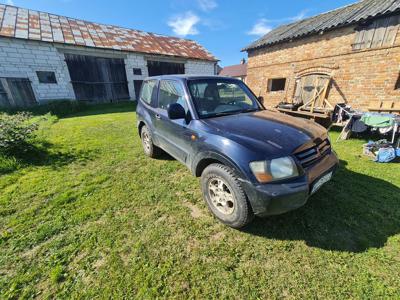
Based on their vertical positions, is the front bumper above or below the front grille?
below

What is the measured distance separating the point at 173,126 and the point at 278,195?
199 centimetres

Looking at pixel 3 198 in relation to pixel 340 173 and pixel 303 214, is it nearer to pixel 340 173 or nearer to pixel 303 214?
pixel 303 214

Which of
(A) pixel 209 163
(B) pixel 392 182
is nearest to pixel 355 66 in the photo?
(B) pixel 392 182

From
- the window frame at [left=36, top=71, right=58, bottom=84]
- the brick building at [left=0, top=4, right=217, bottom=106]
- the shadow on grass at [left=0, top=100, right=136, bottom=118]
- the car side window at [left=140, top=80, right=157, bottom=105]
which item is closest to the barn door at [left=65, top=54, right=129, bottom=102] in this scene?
the brick building at [left=0, top=4, right=217, bottom=106]

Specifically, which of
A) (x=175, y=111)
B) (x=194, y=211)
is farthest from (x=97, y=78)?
(x=194, y=211)

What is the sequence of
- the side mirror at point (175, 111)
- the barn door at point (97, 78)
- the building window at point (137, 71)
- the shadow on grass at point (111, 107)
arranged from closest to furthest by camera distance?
the side mirror at point (175, 111) → the shadow on grass at point (111, 107) → the barn door at point (97, 78) → the building window at point (137, 71)

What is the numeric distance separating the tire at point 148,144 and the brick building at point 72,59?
11.4 meters

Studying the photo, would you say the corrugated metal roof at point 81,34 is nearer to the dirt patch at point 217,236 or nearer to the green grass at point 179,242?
the green grass at point 179,242

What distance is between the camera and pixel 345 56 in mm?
7520

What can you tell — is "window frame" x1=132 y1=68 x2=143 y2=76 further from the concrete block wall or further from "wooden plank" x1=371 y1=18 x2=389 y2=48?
"wooden plank" x1=371 y1=18 x2=389 y2=48

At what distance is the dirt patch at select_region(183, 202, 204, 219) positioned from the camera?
259 cm

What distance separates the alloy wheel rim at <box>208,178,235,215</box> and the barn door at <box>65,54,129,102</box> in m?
14.4

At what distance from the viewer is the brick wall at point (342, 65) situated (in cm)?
661

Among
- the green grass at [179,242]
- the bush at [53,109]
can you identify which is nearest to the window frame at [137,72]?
the bush at [53,109]
